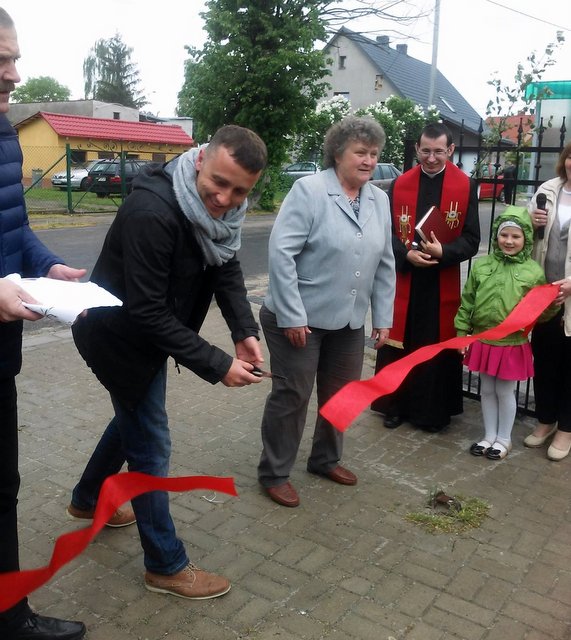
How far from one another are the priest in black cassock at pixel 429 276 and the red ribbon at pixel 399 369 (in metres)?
0.61

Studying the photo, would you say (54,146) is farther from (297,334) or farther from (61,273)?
(61,273)

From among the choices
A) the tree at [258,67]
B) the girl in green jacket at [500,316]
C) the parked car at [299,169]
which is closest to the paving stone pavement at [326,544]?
the girl in green jacket at [500,316]

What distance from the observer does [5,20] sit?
7.49 feet

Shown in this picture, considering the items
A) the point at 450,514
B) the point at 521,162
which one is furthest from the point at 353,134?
the point at 521,162

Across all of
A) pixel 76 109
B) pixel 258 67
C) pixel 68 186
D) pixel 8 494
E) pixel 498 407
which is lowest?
pixel 498 407

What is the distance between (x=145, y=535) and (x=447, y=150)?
3.17 m

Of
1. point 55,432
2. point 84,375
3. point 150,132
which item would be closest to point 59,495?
point 55,432

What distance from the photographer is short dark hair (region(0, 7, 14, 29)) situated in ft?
7.45

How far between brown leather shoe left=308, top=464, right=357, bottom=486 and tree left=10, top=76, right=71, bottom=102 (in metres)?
98.9

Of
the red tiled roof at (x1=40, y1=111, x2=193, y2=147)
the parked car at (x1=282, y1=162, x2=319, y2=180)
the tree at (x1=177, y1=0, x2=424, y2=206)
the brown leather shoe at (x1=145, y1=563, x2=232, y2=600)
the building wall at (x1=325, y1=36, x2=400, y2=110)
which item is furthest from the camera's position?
the building wall at (x1=325, y1=36, x2=400, y2=110)

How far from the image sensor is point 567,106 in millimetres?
A: 5848

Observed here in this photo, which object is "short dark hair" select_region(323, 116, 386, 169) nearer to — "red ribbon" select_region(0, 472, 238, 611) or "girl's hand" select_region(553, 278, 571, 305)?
"girl's hand" select_region(553, 278, 571, 305)

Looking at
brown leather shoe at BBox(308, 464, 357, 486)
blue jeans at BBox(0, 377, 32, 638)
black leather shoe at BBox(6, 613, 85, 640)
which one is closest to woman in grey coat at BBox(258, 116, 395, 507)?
brown leather shoe at BBox(308, 464, 357, 486)

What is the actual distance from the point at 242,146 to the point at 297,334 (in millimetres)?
1383
